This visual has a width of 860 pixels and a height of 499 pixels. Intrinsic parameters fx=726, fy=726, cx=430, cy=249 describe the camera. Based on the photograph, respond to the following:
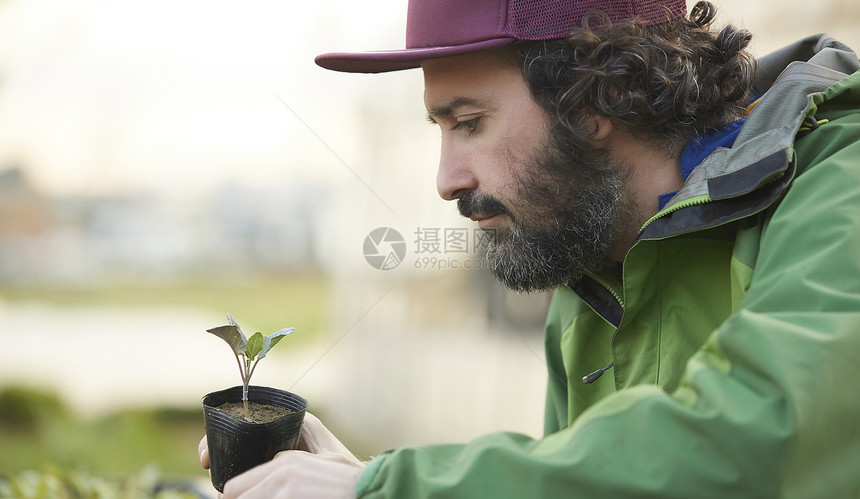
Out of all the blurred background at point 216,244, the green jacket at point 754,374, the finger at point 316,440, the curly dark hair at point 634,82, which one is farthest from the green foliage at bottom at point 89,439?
the green jacket at point 754,374

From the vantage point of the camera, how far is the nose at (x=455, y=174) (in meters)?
1.23

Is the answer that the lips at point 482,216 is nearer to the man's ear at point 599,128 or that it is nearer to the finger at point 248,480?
the man's ear at point 599,128

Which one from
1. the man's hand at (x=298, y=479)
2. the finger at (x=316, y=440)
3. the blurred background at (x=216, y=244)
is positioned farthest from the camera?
the blurred background at (x=216, y=244)

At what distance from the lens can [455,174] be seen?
48.6 inches

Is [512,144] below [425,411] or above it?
above

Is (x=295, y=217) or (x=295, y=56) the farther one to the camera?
(x=295, y=217)

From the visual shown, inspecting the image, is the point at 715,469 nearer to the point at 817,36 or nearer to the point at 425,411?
the point at 817,36

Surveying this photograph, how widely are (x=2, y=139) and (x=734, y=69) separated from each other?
302 centimetres

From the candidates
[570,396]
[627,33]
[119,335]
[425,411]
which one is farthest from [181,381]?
[627,33]

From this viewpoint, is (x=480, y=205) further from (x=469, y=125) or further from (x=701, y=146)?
(x=701, y=146)

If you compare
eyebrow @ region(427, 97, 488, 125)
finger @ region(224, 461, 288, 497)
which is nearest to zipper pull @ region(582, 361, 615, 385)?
eyebrow @ region(427, 97, 488, 125)

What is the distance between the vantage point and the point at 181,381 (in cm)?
321

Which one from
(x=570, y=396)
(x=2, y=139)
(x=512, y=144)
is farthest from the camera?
(x=2, y=139)

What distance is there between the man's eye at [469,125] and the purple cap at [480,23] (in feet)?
0.41
